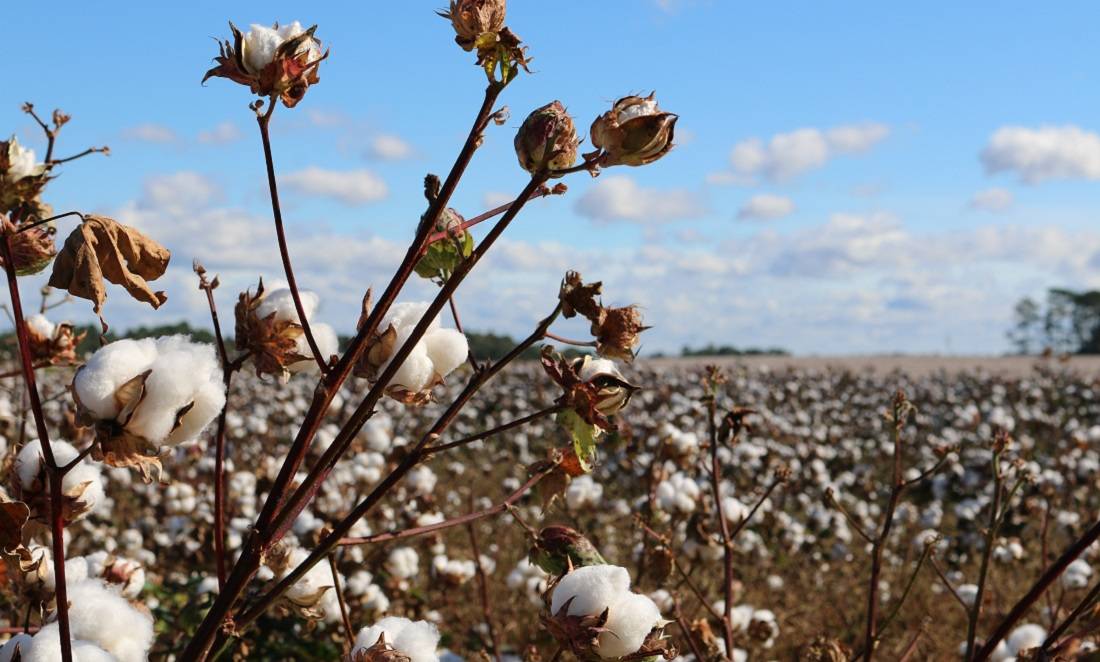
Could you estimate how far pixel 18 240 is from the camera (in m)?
1.13

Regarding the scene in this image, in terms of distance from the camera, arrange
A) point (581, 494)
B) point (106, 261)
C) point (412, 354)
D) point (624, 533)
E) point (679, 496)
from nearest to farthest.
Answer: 1. point (106, 261)
2. point (412, 354)
3. point (679, 496)
4. point (581, 494)
5. point (624, 533)

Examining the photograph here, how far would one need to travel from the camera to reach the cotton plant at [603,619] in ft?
3.67

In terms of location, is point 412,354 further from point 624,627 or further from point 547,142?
point 624,627

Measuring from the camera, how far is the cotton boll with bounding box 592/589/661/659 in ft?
3.67

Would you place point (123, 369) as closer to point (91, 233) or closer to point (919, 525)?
point (91, 233)

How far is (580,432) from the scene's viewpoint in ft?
3.61

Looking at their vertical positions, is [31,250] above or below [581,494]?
above

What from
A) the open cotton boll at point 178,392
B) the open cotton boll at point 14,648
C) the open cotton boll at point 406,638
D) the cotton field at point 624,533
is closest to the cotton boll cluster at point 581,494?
the cotton field at point 624,533

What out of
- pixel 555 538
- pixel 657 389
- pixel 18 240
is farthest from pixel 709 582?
pixel 657 389

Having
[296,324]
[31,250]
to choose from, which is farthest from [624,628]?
[31,250]

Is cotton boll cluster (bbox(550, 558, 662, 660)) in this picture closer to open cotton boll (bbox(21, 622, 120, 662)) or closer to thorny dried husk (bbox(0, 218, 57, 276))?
open cotton boll (bbox(21, 622, 120, 662))

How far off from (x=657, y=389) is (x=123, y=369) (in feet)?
43.5

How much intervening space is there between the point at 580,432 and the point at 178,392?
0.44 metres

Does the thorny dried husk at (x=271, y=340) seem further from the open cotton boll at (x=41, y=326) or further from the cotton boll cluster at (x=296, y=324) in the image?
the open cotton boll at (x=41, y=326)
